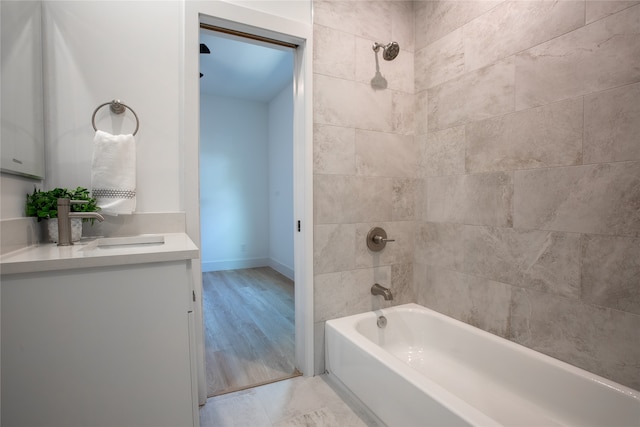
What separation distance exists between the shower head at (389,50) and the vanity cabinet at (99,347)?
173 centimetres

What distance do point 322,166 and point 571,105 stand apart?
125 centimetres

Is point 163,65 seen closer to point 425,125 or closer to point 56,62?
point 56,62

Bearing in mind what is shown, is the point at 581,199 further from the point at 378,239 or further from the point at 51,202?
the point at 51,202

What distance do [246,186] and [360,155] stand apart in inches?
124

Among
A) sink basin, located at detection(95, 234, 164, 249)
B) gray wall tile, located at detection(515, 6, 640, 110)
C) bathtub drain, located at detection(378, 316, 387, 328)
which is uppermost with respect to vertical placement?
gray wall tile, located at detection(515, 6, 640, 110)

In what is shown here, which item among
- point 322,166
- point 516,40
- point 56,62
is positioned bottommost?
point 322,166

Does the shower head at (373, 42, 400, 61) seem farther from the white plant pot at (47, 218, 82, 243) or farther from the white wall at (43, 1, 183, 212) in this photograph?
the white plant pot at (47, 218, 82, 243)

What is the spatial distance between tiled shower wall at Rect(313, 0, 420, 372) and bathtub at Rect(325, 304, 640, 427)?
0.69ft

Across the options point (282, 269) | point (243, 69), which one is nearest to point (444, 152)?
point (243, 69)

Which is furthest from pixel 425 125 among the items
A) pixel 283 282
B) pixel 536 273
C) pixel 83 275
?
pixel 283 282

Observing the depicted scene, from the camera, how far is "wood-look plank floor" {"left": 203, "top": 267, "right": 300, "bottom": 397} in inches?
76.6

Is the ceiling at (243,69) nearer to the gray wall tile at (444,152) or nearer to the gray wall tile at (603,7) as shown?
the gray wall tile at (444,152)

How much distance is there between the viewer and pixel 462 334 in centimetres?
180

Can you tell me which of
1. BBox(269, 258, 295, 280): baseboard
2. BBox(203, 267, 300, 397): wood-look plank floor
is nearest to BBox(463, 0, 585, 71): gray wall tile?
BBox(203, 267, 300, 397): wood-look plank floor
